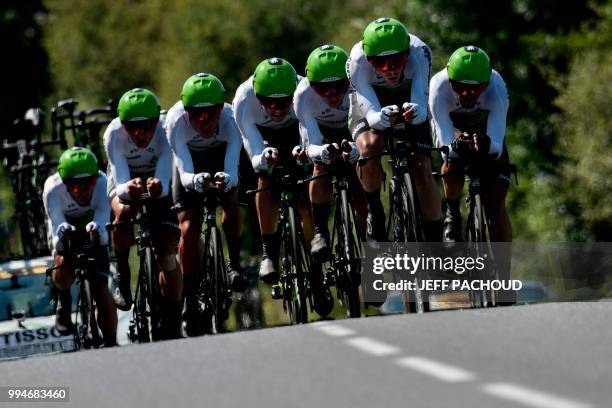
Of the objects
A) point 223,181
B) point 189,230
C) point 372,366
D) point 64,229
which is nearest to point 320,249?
point 223,181

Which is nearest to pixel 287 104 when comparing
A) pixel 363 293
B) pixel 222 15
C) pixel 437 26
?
pixel 363 293

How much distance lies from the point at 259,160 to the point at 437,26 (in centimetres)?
3895

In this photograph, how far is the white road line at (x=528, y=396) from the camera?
7.40 metres

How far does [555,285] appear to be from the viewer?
1719 cm

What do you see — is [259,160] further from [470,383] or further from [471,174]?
[470,383]

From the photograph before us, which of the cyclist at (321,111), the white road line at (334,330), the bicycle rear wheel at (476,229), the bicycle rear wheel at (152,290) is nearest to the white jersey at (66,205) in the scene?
the bicycle rear wheel at (152,290)

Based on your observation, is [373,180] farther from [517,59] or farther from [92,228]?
[517,59]

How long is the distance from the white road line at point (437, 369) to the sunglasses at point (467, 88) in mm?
4241

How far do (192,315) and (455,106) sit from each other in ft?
9.74

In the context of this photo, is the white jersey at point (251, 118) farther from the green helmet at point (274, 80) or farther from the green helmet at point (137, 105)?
the green helmet at point (137, 105)

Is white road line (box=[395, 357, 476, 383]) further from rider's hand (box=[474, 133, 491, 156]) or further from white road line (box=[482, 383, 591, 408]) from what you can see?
rider's hand (box=[474, 133, 491, 156])

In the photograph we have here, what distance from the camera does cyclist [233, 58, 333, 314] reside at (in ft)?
45.4

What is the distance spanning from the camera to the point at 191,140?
1427cm

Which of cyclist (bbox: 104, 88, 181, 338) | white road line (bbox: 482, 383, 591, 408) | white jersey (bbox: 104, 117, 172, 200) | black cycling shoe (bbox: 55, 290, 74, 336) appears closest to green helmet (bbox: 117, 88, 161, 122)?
cyclist (bbox: 104, 88, 181, 338)
